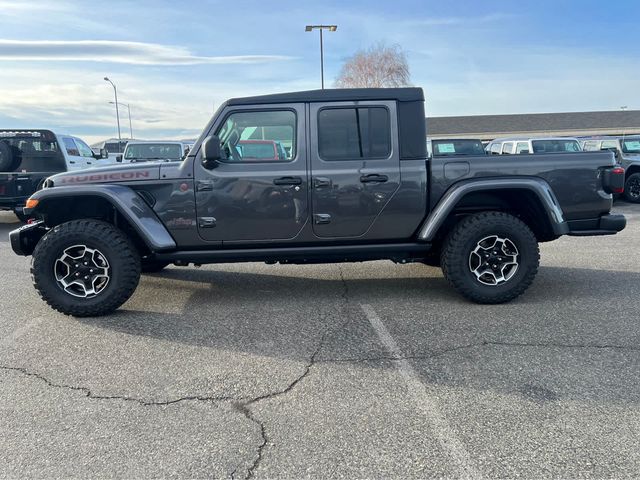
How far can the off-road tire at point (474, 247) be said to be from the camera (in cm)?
462

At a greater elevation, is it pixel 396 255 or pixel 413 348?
pixel 396 255

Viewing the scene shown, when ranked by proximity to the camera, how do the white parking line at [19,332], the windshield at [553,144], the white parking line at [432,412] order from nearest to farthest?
the white parking line at [432,412] < the white parking line at [19,332] < the windshield at [553,144]

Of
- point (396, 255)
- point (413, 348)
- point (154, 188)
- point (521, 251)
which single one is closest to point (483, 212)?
point (521, 251)

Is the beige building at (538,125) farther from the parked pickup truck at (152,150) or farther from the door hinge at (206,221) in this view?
the door hinge at (206,221)

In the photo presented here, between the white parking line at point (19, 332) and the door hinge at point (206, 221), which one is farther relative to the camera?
the door hinge at point (206, 221)

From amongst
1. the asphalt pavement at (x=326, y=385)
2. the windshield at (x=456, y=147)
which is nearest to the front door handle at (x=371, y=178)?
the asphalt pavement at (x=326, y=385)

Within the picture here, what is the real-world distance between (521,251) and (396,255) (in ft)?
3.87

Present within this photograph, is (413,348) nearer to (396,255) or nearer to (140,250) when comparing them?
(396,255)

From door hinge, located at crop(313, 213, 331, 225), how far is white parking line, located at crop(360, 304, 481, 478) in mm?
1175

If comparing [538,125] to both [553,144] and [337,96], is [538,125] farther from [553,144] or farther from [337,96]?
[337,96]

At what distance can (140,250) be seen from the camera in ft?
16.0

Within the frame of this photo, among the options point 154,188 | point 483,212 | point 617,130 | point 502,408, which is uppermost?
point 617,130

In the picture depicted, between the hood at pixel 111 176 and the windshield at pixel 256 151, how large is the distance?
31.9 inches

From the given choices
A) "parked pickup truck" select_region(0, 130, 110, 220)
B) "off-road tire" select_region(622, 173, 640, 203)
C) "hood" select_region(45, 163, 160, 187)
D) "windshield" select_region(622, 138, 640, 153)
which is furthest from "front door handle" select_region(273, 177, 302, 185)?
"windshield" select_region(622, 138, 640, 153)
